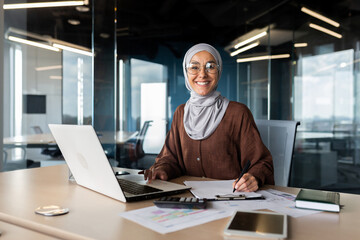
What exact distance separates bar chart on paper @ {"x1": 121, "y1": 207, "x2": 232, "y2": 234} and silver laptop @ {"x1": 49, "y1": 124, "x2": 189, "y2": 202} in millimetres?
133

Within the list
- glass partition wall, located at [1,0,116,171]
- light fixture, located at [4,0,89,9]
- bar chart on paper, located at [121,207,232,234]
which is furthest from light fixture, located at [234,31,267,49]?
bar chart on paper, located at [121,207,232,234]

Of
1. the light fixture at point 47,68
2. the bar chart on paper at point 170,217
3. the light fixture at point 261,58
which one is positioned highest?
the light fixture at point 261,58

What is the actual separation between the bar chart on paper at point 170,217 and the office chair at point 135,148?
4.08 m

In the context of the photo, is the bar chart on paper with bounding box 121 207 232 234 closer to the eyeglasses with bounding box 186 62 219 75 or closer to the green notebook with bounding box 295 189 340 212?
the green notebook with bounding box 295 189 340 212

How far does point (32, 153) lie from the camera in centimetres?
430

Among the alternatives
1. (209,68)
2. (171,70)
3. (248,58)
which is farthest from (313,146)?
(209,68)

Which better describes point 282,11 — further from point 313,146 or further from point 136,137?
point 136,137

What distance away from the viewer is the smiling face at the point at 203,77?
1835 mm

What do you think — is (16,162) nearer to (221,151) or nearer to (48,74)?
(48,74)

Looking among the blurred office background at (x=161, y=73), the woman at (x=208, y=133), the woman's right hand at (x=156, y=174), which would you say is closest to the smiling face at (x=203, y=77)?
the woman at (x=208, y=133)

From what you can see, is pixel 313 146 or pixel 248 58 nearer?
pixel 313 146

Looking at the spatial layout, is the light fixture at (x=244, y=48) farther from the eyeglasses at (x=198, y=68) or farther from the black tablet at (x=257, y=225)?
the black tablet at (x=257, y=225)

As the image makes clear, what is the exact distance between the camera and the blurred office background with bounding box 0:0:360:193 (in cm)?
394

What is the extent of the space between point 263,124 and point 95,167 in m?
1.17
